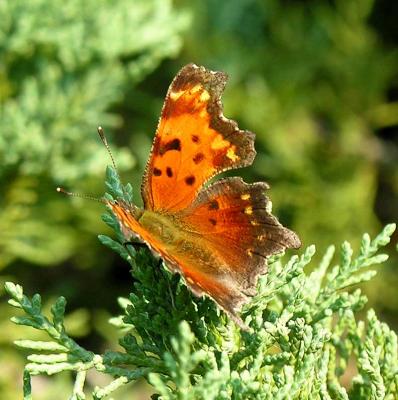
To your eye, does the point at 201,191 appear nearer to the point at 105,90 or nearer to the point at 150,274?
the point at 150,274

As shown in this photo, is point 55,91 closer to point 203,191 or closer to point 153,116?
point 153,116

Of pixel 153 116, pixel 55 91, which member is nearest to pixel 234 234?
pixel 55 91

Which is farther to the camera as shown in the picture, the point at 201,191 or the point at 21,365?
the point at 21,365

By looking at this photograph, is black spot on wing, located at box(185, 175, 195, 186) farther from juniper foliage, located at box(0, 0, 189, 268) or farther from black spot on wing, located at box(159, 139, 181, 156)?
juniper foliage, located at box(0, 0, 189, 268)

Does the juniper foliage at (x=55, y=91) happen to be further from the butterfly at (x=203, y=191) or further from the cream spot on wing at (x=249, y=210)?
the cream spot on wing at (x=249, y=210)

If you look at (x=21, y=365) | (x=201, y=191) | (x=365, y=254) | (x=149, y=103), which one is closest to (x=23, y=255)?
(x=21, y=365)

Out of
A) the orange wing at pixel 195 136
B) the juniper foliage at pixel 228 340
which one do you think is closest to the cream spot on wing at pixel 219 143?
the orange wing at pixel 195 136
